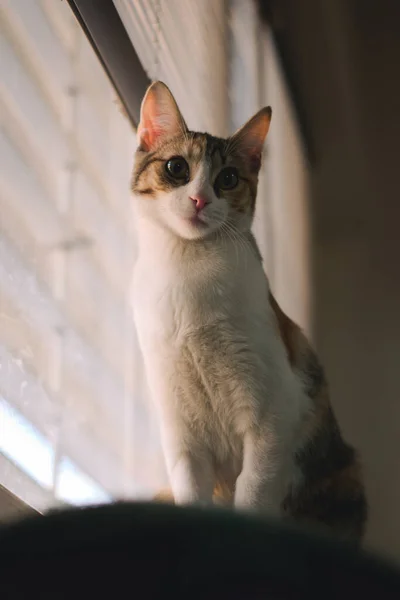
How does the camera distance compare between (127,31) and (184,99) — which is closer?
(127,31)

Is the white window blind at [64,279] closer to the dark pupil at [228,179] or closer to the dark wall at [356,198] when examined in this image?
the dark pupil at [228,179]

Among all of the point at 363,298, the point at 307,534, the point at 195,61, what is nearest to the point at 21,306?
the point at 307,534

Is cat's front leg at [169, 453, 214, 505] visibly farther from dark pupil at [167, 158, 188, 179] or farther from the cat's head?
dark pupil at [167, 158, 188, 179]

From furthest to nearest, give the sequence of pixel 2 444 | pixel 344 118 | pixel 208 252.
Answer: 1. pixel 344 118
2. pixel 208 252
3. pixel 2 444

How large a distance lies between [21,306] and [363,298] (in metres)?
1.86

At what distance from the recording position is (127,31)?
146 centimetres

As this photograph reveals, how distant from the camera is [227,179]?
4.12 feet

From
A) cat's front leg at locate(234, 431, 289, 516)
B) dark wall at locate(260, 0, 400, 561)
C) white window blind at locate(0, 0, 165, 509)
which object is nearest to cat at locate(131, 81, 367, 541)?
cat's front leg at locate(234, 431, 289, 516)

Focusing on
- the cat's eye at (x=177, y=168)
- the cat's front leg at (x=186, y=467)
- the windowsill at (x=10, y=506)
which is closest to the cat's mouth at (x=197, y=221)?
the cat's eye at (x=177, y=168)

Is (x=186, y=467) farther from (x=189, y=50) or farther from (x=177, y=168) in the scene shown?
(x=189, y=50)

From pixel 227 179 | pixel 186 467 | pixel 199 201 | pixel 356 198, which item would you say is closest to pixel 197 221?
pixel 199 201

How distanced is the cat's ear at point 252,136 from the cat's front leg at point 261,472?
564 mm

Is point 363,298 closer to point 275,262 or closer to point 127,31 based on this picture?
point 275,262

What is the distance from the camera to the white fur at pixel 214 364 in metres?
1.08
